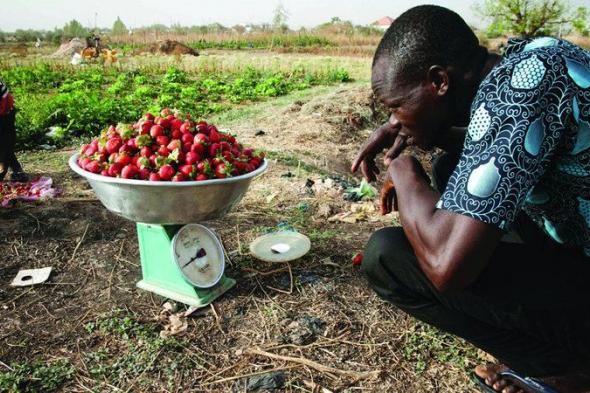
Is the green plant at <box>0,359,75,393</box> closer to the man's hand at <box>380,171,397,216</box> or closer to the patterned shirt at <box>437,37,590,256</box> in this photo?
the man's hand at <box>380,171,397,216</box>

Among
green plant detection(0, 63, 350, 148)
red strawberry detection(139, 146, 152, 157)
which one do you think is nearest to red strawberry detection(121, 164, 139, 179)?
red strawberry detection(139, 146, 152, 157)

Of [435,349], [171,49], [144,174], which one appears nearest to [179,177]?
[144,174]

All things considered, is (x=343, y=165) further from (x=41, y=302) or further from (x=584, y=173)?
(x=584, y=173)

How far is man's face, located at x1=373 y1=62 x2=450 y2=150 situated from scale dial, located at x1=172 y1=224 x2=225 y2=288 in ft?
4.24

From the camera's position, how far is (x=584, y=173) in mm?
1477

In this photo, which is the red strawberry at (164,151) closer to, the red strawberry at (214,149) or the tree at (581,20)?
the red strawberry at (214,149)

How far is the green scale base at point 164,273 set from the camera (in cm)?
248

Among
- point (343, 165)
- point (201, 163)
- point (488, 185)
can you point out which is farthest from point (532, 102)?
point (343, 165)

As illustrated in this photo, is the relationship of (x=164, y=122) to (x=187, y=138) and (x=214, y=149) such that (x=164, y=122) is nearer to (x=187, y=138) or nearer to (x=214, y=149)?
(x=187, y=138)

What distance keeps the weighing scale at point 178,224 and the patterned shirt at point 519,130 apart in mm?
1123

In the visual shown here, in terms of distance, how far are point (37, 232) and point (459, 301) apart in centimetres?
297

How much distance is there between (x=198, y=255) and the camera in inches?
101

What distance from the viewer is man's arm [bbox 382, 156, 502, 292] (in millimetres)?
1374

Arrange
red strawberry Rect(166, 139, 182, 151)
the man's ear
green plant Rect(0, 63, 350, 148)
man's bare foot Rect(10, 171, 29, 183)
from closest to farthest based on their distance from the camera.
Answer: the man's ear < red strawberry Rect(166, 139, 182, 151) < man's bare foot Rect(10, 171, 29, 183) < green plant Rect(0, 63, 350, 148)
